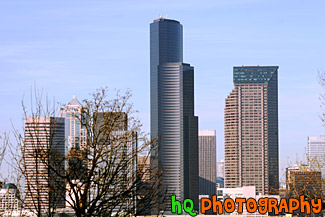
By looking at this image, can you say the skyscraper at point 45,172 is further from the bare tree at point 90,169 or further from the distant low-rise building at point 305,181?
the distant low-rise building at point 305,181

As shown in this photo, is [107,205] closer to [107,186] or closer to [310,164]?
[107,186]

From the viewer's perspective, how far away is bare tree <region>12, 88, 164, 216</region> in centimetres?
1354

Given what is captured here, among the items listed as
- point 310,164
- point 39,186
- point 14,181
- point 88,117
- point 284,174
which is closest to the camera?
point 39,186

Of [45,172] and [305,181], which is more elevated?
[45,172]

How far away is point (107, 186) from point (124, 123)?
2.14 m

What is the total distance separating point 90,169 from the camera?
14.0 metres

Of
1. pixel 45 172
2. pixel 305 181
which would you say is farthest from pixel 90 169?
pixel 305 181

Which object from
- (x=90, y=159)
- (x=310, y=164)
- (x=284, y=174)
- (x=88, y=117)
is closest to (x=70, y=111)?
(x=88, y=117)

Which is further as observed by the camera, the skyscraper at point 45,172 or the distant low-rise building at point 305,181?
the distant low-rise building at point 305,181

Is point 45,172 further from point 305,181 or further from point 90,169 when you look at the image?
point 305,181

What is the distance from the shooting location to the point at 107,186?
45.1 feet

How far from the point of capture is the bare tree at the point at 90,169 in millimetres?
13539

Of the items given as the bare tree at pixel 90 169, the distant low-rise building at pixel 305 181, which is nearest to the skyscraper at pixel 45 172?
the bare tree at pixel 90 169

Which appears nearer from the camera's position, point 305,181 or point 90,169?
point 90,169
